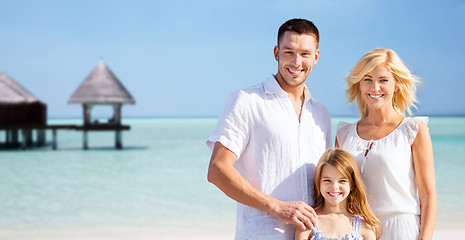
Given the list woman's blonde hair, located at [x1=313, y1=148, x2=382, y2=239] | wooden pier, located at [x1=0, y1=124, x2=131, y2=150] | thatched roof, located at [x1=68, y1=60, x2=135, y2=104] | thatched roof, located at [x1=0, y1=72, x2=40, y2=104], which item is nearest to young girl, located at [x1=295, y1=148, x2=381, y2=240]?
woman's blonde hair, located at [x1=313, y1=148, x2=382, y2=239]

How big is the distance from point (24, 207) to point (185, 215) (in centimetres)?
465

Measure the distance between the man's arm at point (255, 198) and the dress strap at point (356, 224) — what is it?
0.87 feet

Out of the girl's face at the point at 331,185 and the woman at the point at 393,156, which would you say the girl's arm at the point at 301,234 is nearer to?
the girl's face at the point at 331,185

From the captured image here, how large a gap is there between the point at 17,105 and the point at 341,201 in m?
26.5

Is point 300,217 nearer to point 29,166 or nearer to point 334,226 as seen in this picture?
point 334,226

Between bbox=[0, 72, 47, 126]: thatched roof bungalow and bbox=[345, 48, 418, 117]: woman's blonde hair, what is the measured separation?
83.7 feet

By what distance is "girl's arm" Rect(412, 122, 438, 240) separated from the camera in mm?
2457

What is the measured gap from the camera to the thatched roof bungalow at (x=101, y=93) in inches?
951

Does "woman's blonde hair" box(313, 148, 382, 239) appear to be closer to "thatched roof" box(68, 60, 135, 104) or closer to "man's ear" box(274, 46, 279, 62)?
"man's ear" box(274, 46, 279, 62)

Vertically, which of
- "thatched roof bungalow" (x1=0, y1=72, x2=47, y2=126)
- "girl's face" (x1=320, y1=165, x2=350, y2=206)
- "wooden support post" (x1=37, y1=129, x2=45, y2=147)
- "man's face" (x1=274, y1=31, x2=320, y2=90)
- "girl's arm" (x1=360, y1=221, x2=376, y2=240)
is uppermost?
"man's face" (x1=274, y1=31, x2=320, y2=90)

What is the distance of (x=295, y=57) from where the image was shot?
2328mm

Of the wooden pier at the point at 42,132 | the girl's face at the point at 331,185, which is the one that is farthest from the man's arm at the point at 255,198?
the wooden pier at the point at 42,132

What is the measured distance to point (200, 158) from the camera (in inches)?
1005

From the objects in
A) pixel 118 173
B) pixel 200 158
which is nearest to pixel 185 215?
pixel 118 173
